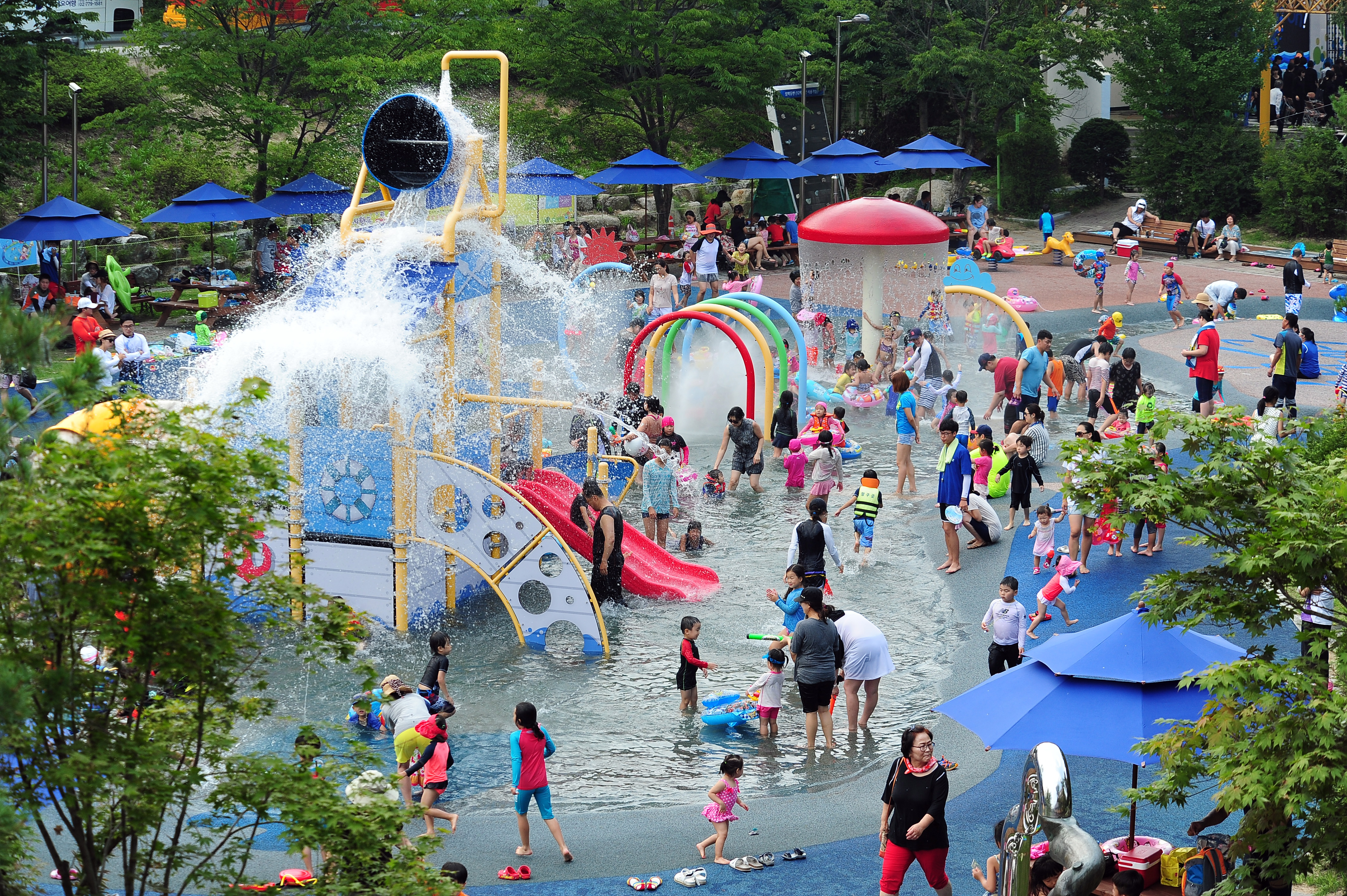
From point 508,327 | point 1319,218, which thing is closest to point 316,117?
point 508,327

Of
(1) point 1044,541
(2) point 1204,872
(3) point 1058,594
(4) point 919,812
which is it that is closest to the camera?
(2) point 1204,872

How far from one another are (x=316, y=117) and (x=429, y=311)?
60.7 ft

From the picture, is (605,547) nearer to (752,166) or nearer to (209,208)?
(209,208)

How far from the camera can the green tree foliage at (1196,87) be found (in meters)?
37.7

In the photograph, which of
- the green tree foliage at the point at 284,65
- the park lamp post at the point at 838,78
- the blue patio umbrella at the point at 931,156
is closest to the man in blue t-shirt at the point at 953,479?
the green tree foliage at the point at 284,65

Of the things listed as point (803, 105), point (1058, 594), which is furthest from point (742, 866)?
point (803, 105)

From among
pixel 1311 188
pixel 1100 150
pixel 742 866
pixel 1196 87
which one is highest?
pixel 1196 87

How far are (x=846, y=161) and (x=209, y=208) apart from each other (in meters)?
16.0

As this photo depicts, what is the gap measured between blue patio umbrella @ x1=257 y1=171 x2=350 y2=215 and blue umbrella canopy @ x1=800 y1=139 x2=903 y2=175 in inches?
479

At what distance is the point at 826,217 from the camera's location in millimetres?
24531

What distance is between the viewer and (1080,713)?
9.09m

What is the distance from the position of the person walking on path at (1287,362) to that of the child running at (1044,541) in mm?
5838

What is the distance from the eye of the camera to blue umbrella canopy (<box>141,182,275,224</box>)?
84.6ft

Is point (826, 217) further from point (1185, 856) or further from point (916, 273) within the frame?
point (1185, 856)
